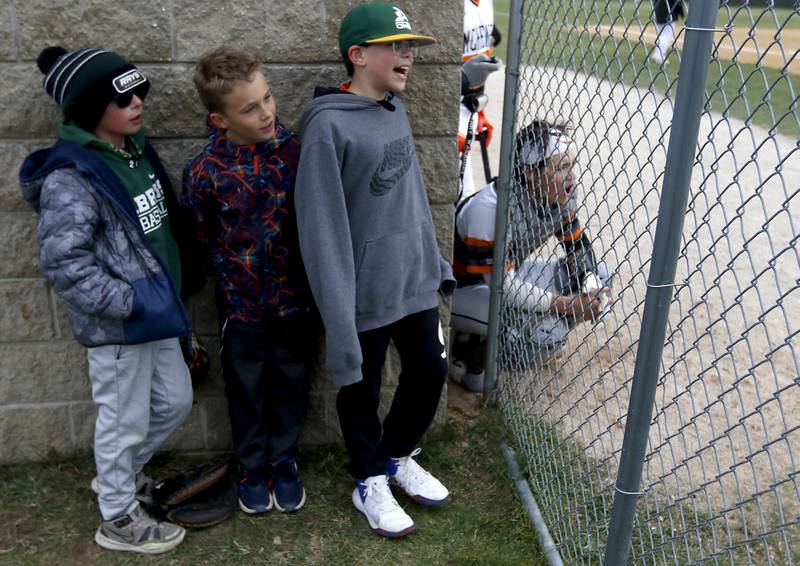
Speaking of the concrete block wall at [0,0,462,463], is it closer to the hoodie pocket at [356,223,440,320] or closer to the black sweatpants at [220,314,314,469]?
the black sweatpants at [220,314,314,469]

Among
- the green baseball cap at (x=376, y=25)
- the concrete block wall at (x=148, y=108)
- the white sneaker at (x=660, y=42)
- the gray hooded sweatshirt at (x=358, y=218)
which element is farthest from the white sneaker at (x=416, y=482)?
the white sneaker at (x=660, y=42)

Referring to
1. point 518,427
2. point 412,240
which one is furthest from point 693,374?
point 412,240

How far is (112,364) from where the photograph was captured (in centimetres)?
250

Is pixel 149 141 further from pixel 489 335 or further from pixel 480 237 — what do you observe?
pixel 489 335

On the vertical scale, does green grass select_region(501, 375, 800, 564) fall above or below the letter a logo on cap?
below

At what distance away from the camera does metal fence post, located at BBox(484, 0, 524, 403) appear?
2926 mm

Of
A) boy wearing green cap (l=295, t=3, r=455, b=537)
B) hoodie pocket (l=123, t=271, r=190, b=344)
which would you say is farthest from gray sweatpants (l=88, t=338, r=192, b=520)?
boy wearing green cap (l=295, t=3, r=455, b=537)

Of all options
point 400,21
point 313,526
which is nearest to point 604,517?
point 313,526

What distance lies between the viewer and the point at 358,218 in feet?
8.14

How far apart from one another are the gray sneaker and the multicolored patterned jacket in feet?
2.54

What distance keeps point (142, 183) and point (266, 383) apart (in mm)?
832

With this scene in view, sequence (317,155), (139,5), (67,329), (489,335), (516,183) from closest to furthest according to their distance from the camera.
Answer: (317,155) → (139,5) → (67,329) → (516,183) → (489,335)

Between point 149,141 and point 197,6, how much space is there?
1.57ft

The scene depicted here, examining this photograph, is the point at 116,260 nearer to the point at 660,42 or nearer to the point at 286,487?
the point at 286,487
